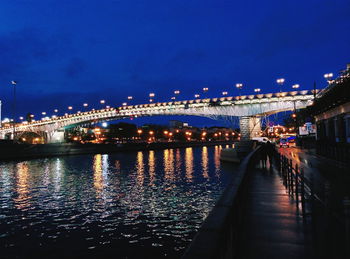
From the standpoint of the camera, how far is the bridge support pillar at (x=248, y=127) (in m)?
85.6

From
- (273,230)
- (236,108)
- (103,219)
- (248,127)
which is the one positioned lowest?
(103,219)

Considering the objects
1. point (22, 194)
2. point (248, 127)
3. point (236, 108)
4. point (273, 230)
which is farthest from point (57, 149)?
point (273, 230)

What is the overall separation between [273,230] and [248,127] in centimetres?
8058

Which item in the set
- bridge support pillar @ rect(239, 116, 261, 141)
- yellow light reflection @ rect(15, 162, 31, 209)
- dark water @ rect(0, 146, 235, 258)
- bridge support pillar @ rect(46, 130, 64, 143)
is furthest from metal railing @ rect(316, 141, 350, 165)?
bridge support pillar @ rect(46, 130, 64, 143)

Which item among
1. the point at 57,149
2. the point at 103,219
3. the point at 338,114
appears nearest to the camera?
the point at 103,219

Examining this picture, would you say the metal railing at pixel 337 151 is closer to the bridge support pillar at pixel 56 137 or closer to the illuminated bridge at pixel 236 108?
the illuminated bridge at pixel 236 108

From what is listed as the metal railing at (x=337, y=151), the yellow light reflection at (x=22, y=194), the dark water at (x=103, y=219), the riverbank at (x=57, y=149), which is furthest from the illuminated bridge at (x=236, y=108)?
the yellow light reflection at (x=22, y=194)

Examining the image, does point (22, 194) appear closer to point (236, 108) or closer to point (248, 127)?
point (248, 127)

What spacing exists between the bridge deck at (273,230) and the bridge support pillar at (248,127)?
245 feet

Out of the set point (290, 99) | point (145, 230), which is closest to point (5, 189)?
point (145, 230)

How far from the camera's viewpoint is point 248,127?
8625cm

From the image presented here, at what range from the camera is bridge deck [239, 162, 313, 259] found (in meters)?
6.34

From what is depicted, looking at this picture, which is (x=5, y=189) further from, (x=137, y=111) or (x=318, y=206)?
(x=137, y=111)

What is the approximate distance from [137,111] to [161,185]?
93.0 meters
